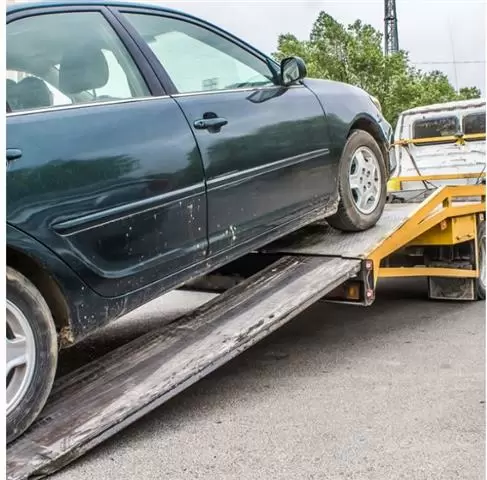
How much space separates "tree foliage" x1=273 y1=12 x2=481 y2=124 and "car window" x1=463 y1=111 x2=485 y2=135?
469 inches

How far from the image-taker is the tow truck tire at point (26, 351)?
2551 mm

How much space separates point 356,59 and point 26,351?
19158 millimetres

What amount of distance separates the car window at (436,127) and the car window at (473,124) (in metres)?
0.09

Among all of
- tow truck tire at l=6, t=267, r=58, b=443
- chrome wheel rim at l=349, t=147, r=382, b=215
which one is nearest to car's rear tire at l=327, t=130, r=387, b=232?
chrome wheel rim at l=349, t=147, r=382, b=215

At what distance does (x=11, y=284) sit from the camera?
8.30 feet

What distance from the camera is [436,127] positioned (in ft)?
27.6

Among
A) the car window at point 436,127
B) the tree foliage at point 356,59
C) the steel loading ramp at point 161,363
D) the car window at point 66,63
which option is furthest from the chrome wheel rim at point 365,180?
the tree foliage at point 356,59

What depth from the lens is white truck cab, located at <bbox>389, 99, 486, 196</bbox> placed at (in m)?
7.96

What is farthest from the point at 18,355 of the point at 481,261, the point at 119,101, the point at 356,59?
the point at 356,59

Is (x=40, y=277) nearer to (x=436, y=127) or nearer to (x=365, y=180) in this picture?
(x=365, y=180)

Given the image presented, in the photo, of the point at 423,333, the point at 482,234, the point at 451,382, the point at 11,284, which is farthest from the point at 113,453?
the point at 482,234

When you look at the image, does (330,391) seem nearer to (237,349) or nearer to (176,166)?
(237,349)

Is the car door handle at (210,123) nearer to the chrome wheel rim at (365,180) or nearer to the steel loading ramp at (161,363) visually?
the steel loading ramp at (161,363)

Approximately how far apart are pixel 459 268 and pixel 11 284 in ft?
13.2
